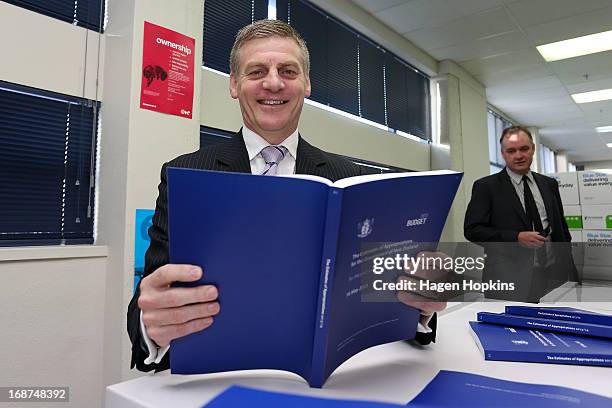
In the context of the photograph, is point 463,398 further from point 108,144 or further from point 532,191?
point 532,191

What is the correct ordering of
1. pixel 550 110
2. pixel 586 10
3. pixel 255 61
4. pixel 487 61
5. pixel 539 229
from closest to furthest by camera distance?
pixel 255 61 → pixel 539 229 → pixel 586 10 → pixel 487 61 → pixel 550 110

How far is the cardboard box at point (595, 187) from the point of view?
236 cm

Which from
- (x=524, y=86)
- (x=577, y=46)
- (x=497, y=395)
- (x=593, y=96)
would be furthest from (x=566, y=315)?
(x=593, y=96)

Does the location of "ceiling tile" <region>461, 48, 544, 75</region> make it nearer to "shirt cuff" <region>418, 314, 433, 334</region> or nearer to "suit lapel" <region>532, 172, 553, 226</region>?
"suit lapel" <region>532, 172, 553, 226</region>

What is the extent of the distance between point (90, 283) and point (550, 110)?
7559 mm

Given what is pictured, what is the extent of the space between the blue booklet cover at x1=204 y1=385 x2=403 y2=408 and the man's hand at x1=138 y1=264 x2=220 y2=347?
4.1 inches

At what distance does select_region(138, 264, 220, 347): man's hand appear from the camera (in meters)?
0.55

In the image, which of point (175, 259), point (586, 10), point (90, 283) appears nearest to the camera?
point (175, 259)

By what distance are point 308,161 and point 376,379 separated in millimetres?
737

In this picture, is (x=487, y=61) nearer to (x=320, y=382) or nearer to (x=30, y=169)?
(x=30, y=169)

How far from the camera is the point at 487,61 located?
16.3 ft

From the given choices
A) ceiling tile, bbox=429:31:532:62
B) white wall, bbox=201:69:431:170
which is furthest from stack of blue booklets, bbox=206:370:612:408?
ceiling tile, bbox=429:31:532:62

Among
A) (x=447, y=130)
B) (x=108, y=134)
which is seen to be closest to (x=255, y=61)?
(x=108, y=134)

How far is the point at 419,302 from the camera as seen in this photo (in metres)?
0.72
